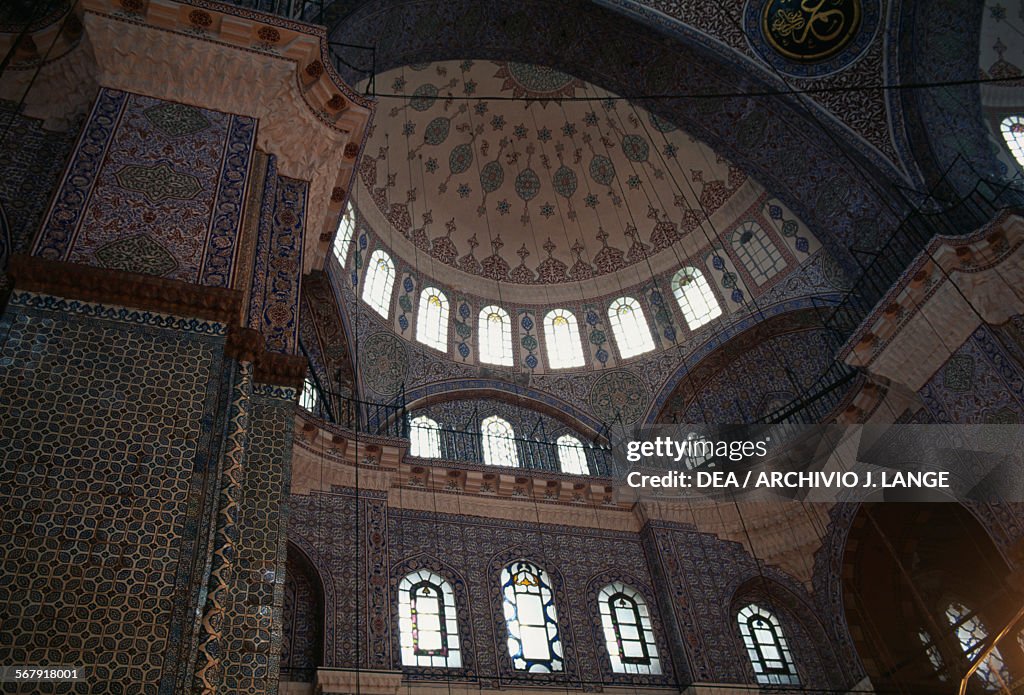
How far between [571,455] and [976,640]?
606cm

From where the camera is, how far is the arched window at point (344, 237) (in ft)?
32.0

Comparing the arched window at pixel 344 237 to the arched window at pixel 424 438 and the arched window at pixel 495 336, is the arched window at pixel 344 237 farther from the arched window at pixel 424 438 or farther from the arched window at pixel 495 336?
the arched window at pixel 495 336

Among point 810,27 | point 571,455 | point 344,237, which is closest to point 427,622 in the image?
point 571,455

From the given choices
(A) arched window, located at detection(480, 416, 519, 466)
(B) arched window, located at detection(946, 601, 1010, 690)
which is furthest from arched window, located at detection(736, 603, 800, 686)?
(A) arched window, located at detection(480, 416, 519, 466)

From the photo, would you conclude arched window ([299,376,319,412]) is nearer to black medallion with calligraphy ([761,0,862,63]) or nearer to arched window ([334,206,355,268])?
arched window ([334,206,355,268])

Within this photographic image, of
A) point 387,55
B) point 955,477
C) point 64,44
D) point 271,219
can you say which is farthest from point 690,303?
point 64,44

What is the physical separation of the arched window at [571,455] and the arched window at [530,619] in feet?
6.26

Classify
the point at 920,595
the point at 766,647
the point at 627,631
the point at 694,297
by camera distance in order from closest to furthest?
the point at 627,631 < the point at 766,647 < the point at 920,595 < the point at 694,297

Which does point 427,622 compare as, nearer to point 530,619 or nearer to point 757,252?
point 530,619

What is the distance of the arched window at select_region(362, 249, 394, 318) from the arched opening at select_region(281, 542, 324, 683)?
12.5 feet

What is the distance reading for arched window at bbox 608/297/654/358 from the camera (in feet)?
39.1

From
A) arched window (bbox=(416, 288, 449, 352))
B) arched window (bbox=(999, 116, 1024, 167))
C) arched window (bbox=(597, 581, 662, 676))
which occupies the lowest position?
arched window (bbox=(597, 581, 662, 676))

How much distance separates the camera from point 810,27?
29.5ft

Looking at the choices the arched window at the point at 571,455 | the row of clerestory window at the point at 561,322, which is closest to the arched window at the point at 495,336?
the row of clerestory window at the point at 561,322
